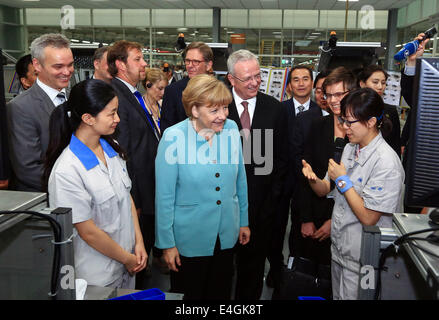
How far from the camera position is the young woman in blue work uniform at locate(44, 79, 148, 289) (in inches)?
54.6

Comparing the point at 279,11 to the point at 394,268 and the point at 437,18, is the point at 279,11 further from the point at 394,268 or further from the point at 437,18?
the point at 394,268

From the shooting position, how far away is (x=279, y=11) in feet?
38.3

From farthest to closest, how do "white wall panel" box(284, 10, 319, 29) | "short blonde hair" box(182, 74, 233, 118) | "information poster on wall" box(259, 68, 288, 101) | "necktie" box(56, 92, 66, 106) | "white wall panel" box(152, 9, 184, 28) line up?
1. "white wall panel" box(152, 9, 184, 28)
2. "white wall panel" box(284, 10, 319, 29)
3. "information poster on wall" box(259, 68, 288, 101)
4. "necktie" box(56, 92, 66, 106)
5. "short blonde hair" box(182, 74, 233, 118)

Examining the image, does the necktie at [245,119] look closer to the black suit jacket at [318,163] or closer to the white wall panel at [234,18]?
the black suit jacket at [318,163]

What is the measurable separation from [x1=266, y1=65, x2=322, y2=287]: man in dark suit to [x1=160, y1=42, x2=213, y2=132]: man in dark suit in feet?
2.35

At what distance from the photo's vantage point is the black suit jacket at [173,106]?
250 cm

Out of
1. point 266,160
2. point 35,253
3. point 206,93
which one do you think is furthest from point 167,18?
point 35,253

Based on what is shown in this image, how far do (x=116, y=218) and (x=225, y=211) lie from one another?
514 mm

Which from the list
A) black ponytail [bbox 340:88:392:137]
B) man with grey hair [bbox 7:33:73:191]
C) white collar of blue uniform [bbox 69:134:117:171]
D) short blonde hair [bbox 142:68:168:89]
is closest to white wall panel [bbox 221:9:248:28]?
short blonde hair [bbox 142:68:168:89]

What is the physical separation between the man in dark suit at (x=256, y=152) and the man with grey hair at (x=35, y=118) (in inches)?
38.4

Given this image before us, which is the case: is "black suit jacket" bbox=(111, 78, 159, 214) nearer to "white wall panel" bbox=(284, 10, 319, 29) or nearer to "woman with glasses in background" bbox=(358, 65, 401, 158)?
"woman with glasses in background" bbox=(358, 65, 401, 158)

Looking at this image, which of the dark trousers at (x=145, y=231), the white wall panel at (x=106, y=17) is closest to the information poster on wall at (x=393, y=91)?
the dark trousers at (x=145, y=231)

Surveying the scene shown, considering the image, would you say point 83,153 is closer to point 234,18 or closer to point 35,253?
point 35,253
